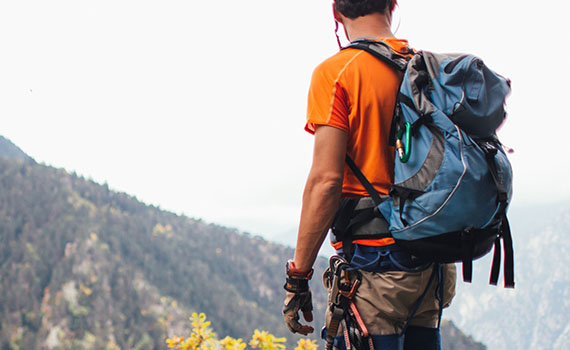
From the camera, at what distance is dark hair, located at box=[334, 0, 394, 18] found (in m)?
2.21

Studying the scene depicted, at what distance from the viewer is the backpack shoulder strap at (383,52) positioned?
2.03 metres

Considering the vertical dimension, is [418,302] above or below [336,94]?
below

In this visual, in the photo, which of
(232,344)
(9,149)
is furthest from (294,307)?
(9,149)

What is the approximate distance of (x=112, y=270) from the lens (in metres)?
103

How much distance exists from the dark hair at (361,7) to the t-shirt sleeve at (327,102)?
370mm

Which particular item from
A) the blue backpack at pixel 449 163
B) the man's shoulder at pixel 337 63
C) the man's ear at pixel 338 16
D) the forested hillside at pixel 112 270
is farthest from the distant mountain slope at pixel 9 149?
the blue backpack at pixel 449 163

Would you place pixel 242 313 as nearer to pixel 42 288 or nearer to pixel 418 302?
pixel 42 288

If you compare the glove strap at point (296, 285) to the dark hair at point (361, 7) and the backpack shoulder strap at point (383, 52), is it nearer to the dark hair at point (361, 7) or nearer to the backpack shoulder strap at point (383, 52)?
the backpack shoulder strap at point (383, 52)

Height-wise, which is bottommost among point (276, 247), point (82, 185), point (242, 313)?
point (242, 313)

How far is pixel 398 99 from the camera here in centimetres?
198

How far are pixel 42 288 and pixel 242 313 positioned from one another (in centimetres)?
3936

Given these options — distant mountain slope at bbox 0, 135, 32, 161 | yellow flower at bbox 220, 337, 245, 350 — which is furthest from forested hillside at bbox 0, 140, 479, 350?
yellow flower at bbox 220, 337, 245, 350

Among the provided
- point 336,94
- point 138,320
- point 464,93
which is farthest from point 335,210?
point 138,320

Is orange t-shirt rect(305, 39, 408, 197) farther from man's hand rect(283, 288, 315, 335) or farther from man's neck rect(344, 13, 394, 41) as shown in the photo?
man's hand rect(283, 288, 315, 335)
